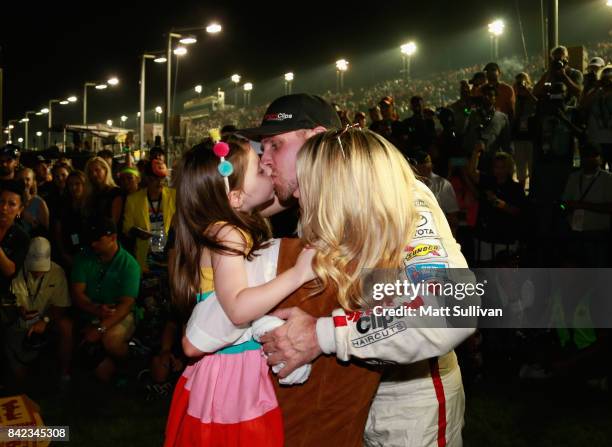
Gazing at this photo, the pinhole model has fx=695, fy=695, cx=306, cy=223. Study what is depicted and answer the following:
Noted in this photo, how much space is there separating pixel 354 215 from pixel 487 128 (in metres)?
7.97

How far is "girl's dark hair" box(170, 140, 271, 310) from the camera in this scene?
112 inches

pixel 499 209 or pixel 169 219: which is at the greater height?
pixel 499 209

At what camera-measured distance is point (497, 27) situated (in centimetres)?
1809

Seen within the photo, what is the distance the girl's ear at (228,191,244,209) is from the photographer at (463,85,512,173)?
23.0 ft

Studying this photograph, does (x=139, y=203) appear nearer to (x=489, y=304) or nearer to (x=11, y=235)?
(x=11, y=235)

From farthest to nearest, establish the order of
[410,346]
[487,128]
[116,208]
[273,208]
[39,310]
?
[487,128]
[116,208]
[39,310]
[273,208]
[410,346]

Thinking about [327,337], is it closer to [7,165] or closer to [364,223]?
[364,223]

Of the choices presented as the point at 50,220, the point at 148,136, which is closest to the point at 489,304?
the point at 50,220

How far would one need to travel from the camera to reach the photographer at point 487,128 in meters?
9.66

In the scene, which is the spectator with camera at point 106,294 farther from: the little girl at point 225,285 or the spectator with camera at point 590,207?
the spectator with camera at point 590,207

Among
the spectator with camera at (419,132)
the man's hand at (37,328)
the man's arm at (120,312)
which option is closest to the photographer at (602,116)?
the spectator with camera at (419,132)

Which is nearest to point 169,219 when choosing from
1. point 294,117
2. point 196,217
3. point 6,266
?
point 6,266

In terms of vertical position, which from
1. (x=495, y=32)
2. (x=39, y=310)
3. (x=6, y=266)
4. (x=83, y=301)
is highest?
(x=495, y=32)

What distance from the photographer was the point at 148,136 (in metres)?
35.3
